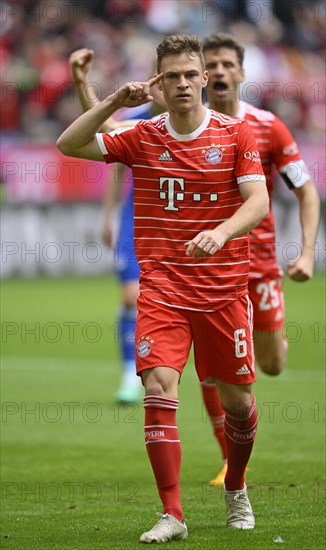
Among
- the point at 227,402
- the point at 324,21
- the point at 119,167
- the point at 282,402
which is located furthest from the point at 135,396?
the point at 324,21

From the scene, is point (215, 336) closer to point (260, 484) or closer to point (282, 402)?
point (260, 484)

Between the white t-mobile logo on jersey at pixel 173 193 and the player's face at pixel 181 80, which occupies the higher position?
the player's face at pixel 181 80

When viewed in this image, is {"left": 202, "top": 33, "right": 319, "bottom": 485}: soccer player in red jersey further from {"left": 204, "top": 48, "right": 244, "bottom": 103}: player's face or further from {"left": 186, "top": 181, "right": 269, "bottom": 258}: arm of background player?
{"left": 186, "top": 181, "right": 269, "bottom": 258}: arm of background player

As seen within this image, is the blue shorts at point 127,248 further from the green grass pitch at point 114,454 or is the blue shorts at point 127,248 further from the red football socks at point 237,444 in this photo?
the red football socks at point 237,444

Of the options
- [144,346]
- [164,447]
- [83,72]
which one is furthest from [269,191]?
[164,447]

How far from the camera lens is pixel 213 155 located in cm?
552

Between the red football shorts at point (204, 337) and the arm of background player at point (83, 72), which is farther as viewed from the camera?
the arm of background player at point (83, 72)

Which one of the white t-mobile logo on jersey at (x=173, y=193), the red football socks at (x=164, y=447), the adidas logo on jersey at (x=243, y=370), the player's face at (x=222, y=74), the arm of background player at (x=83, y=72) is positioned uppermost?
the player's face at (x=222, y=74)

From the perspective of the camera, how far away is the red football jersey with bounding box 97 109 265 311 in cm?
550

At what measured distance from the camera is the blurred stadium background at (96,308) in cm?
624

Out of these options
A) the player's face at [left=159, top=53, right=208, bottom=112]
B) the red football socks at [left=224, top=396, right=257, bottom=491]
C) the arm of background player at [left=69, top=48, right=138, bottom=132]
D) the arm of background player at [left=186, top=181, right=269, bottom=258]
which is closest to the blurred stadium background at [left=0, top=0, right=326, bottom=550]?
the red football socks at [left=224, top=396, right=257, bottom=491]

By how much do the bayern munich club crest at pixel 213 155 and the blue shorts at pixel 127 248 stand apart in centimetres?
411

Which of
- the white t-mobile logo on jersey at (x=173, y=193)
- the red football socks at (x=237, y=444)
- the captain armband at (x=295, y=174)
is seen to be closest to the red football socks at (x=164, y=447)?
the red football socks at (x=237, y=444)

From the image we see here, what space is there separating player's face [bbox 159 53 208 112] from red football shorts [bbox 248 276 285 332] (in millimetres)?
2113
